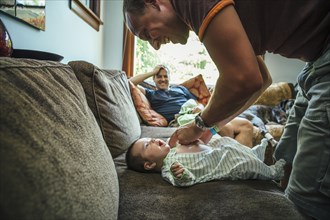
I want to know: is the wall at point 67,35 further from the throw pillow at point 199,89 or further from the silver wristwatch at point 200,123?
the throw pillow at point 199,89

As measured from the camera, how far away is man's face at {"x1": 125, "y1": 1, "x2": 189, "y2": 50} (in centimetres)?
81

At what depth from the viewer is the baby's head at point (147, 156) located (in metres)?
1.21

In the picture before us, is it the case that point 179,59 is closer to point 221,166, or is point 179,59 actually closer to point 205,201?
point 221,166

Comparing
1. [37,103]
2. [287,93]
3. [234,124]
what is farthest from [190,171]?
[287,93]

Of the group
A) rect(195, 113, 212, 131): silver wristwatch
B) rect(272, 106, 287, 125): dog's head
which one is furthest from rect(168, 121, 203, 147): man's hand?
rect(272, 106, 287, 125): dog's head

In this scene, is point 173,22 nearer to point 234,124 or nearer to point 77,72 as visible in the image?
point 77,72

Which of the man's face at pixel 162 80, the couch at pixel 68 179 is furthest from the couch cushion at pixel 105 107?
the man's face at pixel 162 80

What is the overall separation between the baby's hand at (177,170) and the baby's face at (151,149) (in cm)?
21

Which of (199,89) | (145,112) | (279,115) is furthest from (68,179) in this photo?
(279,115)

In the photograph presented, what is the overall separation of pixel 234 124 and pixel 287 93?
1.97m

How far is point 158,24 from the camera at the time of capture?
0.84 metres

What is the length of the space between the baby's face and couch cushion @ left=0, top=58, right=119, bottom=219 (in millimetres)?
518

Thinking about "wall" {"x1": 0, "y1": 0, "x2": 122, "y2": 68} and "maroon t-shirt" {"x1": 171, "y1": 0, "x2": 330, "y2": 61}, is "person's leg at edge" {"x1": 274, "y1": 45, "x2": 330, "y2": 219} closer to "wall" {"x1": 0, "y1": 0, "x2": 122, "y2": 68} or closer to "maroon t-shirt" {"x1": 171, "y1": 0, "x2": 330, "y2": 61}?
"maroon t-shirt" {"x1": 171, "y1": 0, "x2": 330, "y2": 61}

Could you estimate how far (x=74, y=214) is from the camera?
0.46 metres
